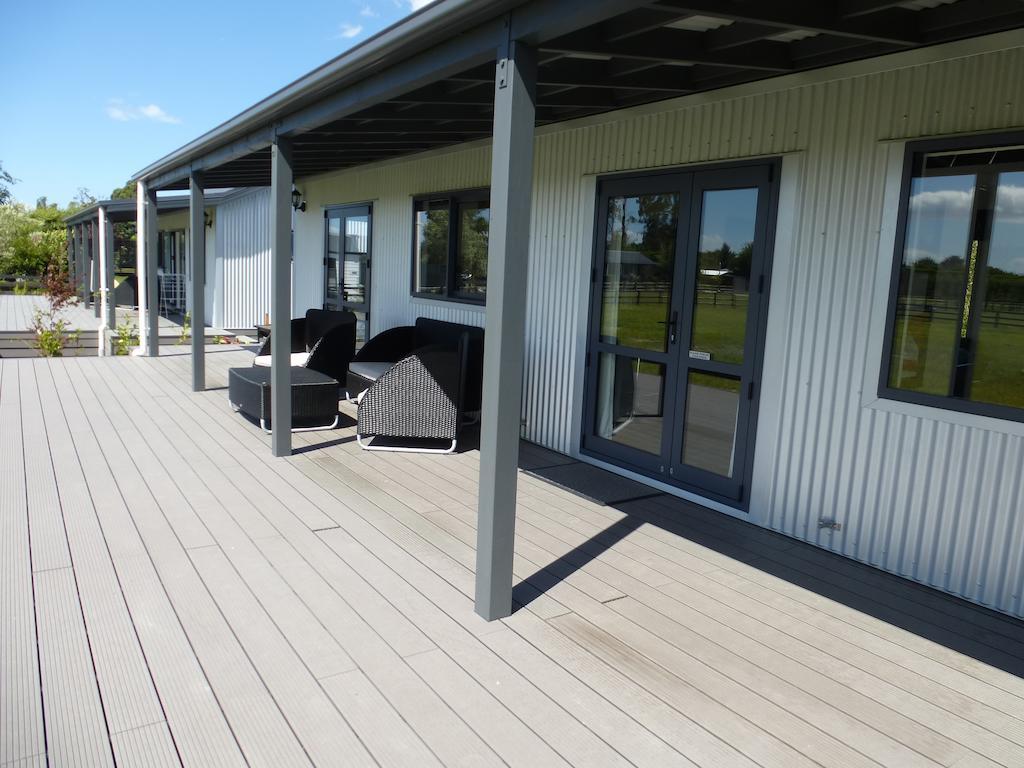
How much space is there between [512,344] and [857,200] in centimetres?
200

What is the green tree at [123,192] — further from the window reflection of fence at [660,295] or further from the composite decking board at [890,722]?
the composite decking board at [890,722]

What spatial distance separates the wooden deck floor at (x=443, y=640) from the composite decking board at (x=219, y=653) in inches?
0.4

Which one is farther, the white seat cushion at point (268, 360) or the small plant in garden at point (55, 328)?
the small plant in garden at point (55, 328)

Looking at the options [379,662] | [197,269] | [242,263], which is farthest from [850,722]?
[242,263]

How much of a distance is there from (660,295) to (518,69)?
7.48ft

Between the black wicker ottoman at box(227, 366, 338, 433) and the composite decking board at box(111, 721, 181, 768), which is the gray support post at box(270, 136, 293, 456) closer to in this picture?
the black wicker ottoman at box(227, 366, 338, 433)

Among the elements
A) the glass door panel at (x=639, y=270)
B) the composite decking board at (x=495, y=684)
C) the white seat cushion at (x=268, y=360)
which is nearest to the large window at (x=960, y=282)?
the glass door panel at (x=639, y=270)

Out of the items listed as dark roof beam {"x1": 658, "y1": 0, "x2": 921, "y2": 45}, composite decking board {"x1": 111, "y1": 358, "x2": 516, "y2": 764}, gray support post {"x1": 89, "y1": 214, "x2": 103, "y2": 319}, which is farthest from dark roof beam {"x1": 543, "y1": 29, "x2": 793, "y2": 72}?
gray support post {"x1": 89, "y1": 214, "x2": 103, "y2": 319}

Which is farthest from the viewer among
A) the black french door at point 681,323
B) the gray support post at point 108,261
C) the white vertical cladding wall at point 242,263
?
the gray support post at point 108,261

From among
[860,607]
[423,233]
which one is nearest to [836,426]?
[860,607]

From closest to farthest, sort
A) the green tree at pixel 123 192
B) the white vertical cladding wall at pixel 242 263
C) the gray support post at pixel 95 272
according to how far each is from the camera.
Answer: the white vertical cladding wall at pixel 242 263 → the gray support post at pixel 95 272 → the green tree at pixel 123 192

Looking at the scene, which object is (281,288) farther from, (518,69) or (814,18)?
(814,18)

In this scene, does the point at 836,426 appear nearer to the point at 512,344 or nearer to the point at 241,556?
the point at 512,344

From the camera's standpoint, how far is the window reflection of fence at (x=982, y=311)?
303 cm
